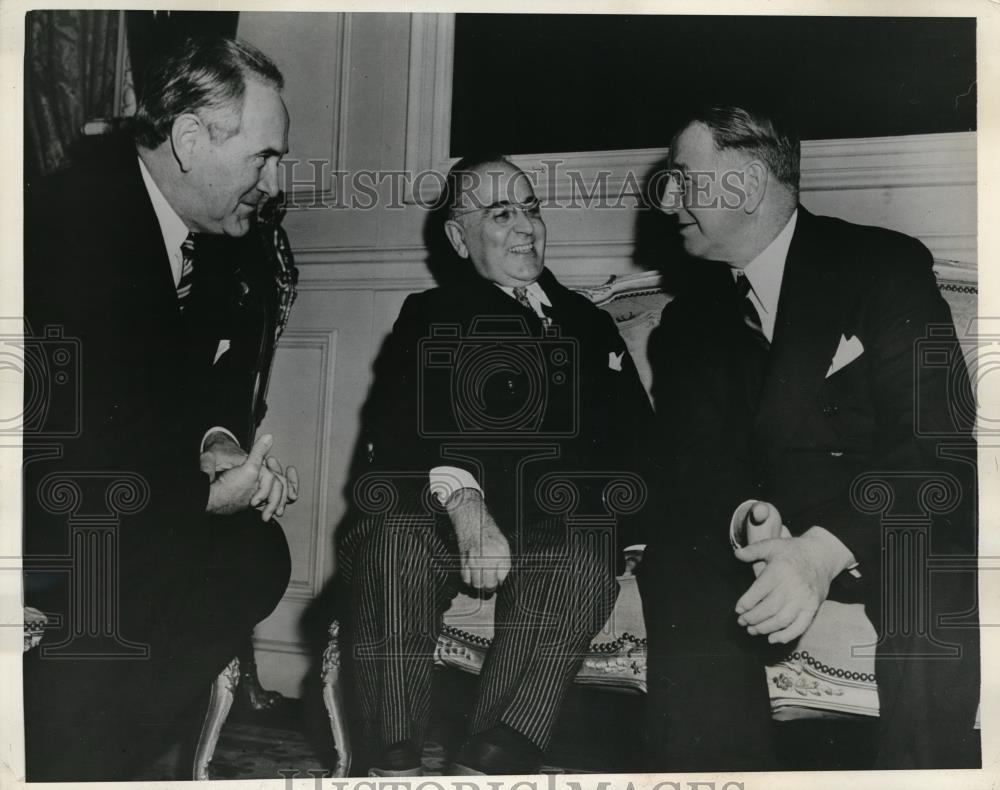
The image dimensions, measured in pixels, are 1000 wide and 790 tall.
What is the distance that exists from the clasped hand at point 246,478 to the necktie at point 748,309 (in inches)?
69.6

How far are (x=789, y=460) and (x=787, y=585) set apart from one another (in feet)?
1.48

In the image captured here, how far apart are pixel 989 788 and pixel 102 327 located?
3687mm

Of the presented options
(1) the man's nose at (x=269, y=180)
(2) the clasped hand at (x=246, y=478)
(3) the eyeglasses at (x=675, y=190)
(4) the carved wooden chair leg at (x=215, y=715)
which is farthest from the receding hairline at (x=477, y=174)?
(4) the carved wooden chair leg at (x=215, y=715)

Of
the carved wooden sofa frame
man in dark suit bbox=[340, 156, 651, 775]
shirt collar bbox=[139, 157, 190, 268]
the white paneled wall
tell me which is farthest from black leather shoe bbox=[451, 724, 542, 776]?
shirt collar bbox=[139, 157, 190, 268]

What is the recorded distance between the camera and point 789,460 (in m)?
3.49

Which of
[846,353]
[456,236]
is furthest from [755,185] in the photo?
[456,236]

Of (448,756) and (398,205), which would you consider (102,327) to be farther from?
(448,756)

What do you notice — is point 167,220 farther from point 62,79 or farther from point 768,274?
point 768,274

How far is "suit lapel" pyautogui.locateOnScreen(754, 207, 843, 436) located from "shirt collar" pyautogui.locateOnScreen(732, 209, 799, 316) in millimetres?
20

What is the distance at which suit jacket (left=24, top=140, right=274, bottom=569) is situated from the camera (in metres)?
3.42

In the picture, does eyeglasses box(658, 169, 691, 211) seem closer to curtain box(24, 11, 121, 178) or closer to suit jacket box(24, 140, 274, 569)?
suit jacket box(24, 140, 274, 569)

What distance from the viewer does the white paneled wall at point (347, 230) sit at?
348cm

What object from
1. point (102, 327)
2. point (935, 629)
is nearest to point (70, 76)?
point (102, 327)

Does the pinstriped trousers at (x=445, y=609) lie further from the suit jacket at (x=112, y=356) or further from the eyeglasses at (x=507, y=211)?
the eyeglasses at (x=507, y=211)
